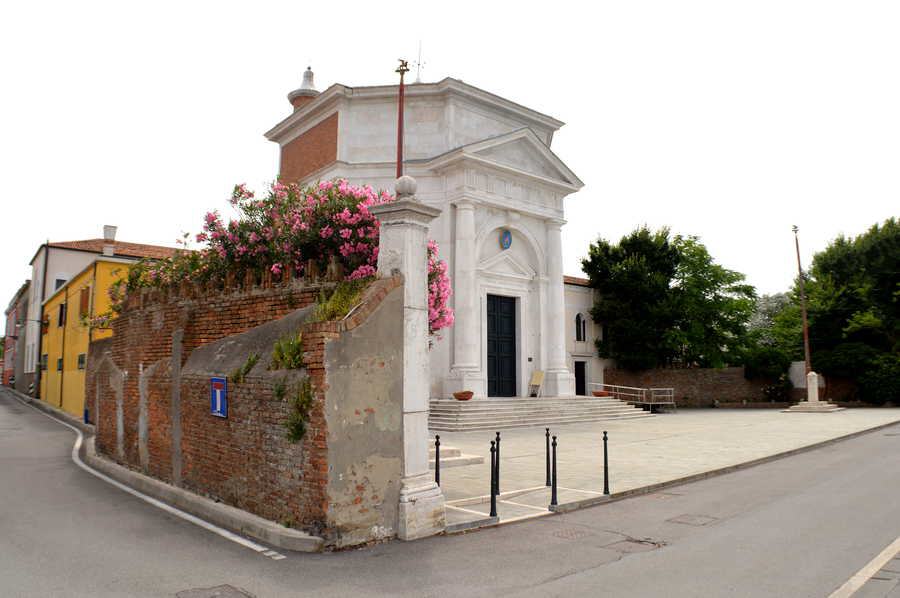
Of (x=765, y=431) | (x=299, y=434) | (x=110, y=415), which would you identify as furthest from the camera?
(x=765, y=431)

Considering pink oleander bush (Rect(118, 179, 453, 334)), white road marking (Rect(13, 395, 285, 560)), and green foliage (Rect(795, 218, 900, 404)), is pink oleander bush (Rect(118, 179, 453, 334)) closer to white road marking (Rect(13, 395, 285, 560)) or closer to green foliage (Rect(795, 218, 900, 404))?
white road marking (Rect(13, 395, 285, 560))

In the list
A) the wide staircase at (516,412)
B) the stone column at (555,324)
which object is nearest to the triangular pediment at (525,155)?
the stone column at (555,324)

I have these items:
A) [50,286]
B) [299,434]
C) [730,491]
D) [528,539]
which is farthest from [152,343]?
[50,286]

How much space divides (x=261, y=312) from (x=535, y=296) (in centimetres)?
2051

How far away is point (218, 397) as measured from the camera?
805 cm

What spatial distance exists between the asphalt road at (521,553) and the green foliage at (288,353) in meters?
1.93

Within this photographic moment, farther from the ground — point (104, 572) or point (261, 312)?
point (261, 312)

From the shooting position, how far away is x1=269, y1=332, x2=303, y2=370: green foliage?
6773 mm

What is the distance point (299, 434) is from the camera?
260 inches

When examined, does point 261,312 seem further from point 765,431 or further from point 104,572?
point 765,431

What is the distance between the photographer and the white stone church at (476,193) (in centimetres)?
2448

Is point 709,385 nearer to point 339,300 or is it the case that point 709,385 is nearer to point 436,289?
point 436,289

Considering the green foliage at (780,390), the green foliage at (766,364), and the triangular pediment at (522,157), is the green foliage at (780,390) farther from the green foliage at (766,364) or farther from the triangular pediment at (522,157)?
the triangular pediment at (522,157)

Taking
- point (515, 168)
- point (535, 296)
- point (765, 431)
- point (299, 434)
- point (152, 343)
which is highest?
Result: point (515, 168)
